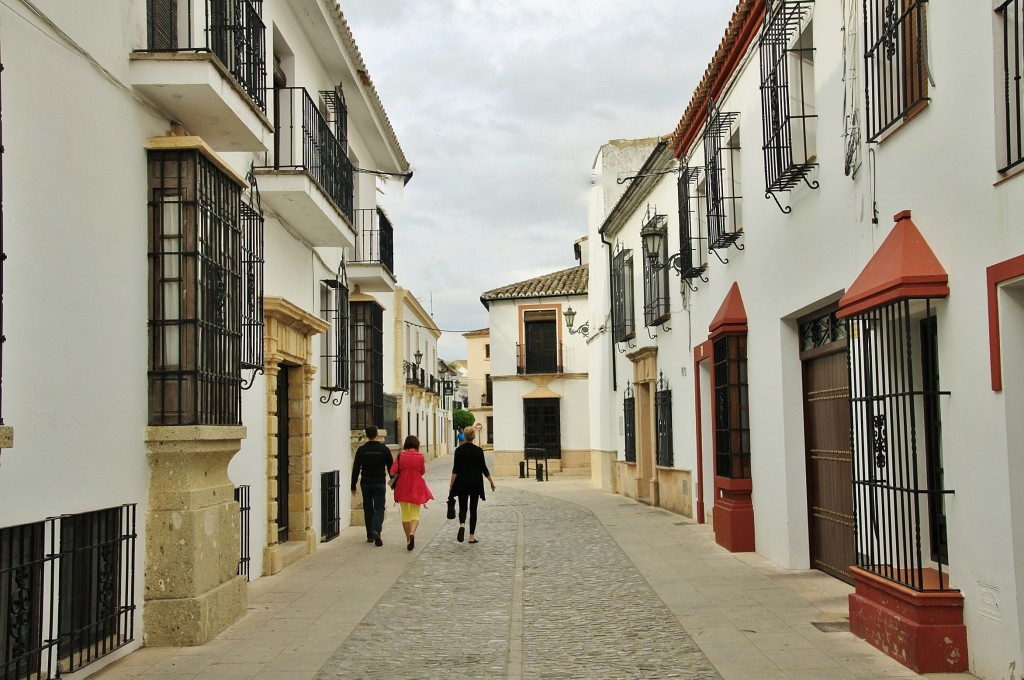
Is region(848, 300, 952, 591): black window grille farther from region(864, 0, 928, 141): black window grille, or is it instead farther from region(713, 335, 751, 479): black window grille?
region(713, 335, 751, 479): black window grille

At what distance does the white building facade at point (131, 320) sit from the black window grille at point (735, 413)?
5.45 metres

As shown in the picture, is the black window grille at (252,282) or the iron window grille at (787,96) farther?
the black window grille at (252,282)

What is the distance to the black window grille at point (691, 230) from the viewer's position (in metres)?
14.5

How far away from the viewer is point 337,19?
1303 cm

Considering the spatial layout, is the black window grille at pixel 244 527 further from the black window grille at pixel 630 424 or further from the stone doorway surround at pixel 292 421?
the black window grille at pixel 630 424

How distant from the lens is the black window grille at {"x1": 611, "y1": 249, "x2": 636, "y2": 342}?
21.4 m

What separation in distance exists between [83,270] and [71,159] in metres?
0.70

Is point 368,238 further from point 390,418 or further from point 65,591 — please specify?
point 65,591

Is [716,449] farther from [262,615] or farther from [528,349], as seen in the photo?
[528,349]

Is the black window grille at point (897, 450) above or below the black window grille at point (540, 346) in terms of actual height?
below

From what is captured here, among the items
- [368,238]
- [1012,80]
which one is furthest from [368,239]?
[1012,80]

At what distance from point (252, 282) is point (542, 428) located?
25.5 m

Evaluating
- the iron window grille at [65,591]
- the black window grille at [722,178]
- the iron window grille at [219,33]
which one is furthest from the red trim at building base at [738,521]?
the iron window grille at [65,591]

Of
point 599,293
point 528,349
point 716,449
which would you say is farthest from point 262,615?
point 528,349
